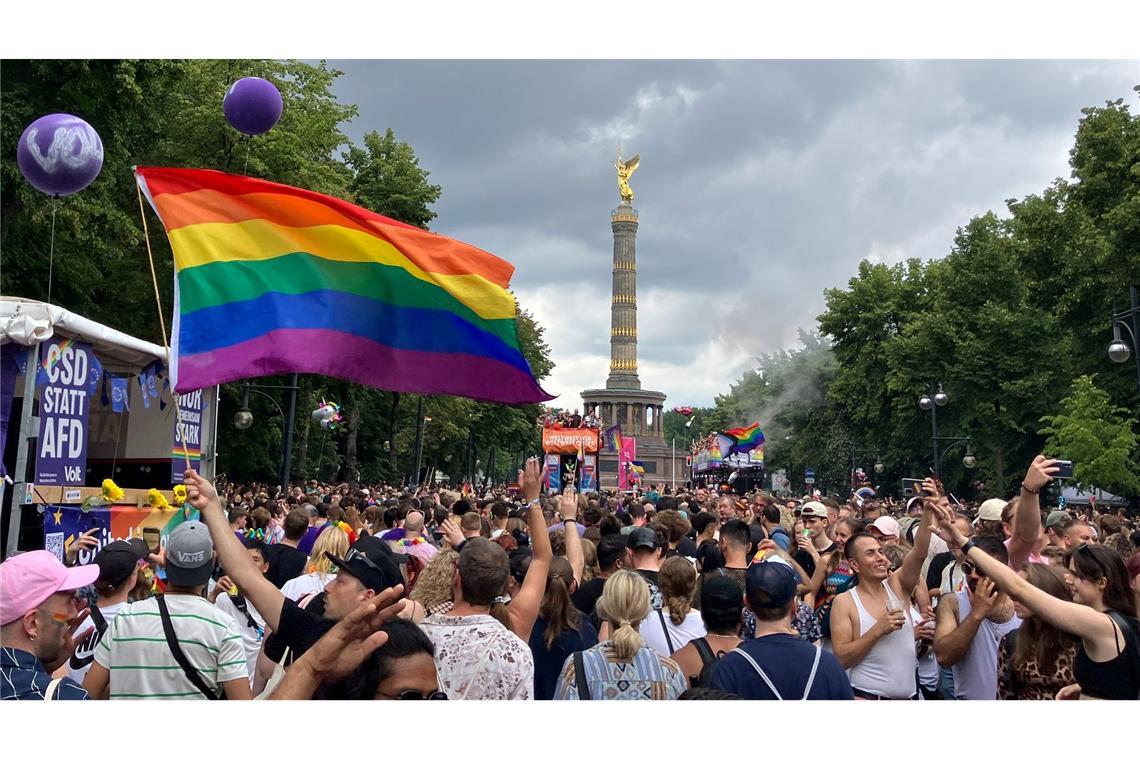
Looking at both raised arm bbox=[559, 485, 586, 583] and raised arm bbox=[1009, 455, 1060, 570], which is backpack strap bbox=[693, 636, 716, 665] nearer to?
raised arm bbox=[559, 485, 586, 583]

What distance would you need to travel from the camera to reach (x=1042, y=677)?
4.28 metres

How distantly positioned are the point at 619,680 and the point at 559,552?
316cm

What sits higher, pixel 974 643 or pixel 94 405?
pixel 94 405

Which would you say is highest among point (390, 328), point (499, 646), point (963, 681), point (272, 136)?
point (272, 136)

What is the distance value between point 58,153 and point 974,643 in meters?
7.12

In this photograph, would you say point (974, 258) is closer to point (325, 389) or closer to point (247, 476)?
point (325, 389)

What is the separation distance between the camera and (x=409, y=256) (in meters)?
→ 8.04

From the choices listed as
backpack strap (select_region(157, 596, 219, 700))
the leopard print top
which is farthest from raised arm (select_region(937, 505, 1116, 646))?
backpack strap (select_region(157, 596, 219, 700))

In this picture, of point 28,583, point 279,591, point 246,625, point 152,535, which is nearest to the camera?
point 28,583

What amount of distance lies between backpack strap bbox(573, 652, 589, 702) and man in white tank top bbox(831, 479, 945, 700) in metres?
1.51

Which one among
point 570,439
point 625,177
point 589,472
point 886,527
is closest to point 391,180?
point 570,439

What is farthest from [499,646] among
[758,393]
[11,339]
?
[758,393]

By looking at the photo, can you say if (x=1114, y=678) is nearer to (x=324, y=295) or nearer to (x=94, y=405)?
(x=324, y=295)

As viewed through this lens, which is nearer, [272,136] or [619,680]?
[619,680]
